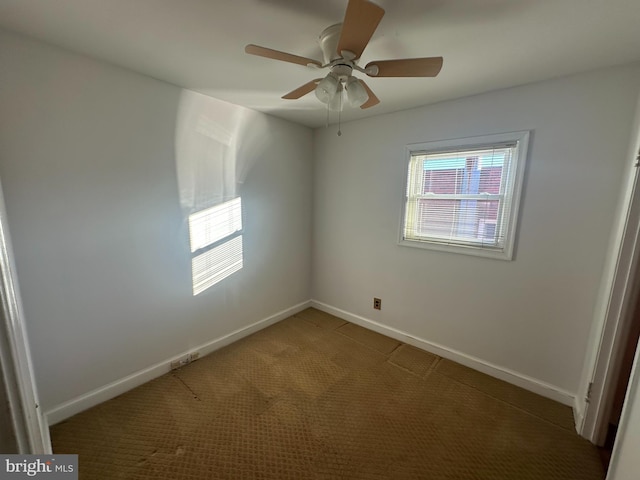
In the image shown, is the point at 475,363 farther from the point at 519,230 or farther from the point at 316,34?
the point at 316,34

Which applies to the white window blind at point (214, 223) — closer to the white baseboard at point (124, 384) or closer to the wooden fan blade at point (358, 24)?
the white baseboard at point (124, 384)

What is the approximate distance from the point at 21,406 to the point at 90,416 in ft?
5.41

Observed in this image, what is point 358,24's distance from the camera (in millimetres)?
1023

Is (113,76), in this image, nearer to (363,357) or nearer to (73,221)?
(73,221)

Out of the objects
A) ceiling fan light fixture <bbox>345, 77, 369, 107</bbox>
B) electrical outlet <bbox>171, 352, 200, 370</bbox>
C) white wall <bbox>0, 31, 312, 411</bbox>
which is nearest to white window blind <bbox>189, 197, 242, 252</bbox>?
white wall <bbox>0, 31, 312, 411</bbox>

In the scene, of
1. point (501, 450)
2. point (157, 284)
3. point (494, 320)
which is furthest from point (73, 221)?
point (494, 320)

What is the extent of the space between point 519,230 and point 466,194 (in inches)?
18.6

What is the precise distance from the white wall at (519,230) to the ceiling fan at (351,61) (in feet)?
3.57

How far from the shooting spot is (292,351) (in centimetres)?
250

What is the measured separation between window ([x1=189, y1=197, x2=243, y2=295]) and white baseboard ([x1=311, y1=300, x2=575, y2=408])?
148 cm

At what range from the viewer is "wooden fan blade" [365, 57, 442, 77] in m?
1.23

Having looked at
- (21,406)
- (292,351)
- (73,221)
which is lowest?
(292,351)

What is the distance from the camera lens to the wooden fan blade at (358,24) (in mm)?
924

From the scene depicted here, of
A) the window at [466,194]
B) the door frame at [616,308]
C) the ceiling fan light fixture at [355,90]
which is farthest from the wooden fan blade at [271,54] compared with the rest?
the door frame at [616,308]
